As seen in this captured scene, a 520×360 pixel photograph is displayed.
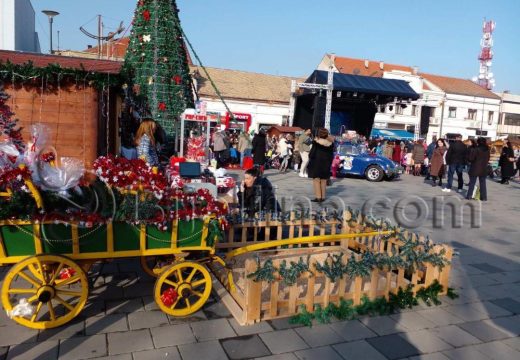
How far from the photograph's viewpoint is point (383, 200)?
39.2 feet

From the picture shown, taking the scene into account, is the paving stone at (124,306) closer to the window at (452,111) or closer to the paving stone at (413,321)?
the paving stone at (413,321)

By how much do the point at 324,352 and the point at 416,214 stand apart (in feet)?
24.4

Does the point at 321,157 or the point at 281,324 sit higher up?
the point at 321,157

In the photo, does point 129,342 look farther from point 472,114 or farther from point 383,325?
point 472,114

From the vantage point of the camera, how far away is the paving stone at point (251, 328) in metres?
3.86

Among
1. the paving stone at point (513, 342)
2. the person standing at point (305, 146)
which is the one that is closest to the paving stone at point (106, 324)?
the paving stone at point (513, 342)

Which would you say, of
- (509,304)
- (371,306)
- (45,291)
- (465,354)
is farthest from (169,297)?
Result: (509,304)

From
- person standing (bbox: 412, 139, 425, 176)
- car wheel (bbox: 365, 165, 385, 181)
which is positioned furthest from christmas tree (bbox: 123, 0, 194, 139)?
person standing (bbox: 412, 139, 425, 176)

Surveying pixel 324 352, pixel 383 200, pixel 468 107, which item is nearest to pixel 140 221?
pixel 324 352

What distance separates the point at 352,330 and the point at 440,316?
3.58 feet

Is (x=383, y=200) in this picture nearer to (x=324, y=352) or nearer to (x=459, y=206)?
(x=459, y=206)

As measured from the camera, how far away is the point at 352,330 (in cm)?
402

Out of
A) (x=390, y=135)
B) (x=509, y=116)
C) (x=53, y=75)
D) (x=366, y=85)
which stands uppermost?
(x=509, y=116)

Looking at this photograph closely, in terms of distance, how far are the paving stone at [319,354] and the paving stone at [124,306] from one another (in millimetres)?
1679
